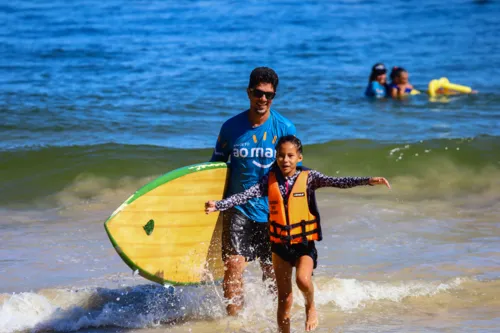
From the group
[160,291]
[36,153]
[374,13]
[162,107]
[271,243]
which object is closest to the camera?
[271,243]

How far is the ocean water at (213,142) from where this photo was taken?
6.00m

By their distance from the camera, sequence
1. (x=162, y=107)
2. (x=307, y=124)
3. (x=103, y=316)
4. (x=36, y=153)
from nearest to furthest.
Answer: (x=103, y=316) → (x=36, y=153) → (x=307, y=124) → (x=162, y=107)

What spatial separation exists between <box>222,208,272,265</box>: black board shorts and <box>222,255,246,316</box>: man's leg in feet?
0.15

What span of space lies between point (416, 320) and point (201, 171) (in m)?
1.89

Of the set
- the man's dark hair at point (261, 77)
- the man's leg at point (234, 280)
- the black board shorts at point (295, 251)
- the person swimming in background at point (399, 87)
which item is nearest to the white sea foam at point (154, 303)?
the man's leg at point (234, 280)

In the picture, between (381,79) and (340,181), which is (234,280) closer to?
(340,181)

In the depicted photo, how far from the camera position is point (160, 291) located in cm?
632

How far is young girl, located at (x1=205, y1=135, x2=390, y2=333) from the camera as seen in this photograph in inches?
189

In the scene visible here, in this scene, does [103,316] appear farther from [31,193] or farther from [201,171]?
[31,193]

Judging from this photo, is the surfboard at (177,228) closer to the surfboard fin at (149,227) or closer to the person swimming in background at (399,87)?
the surfboard fin at (149,227)

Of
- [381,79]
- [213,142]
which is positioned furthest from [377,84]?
[213,142]

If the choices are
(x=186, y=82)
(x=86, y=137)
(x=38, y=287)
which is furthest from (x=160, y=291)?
(x=186, y=82)

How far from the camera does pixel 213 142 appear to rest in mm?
12188

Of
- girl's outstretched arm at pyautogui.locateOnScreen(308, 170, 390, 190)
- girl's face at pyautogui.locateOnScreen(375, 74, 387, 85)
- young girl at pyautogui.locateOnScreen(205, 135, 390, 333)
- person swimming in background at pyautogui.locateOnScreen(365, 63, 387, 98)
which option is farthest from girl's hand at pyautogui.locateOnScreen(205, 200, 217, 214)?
girl's face at pyautogui.locateOnScreen(375, 74, 387, 85)
